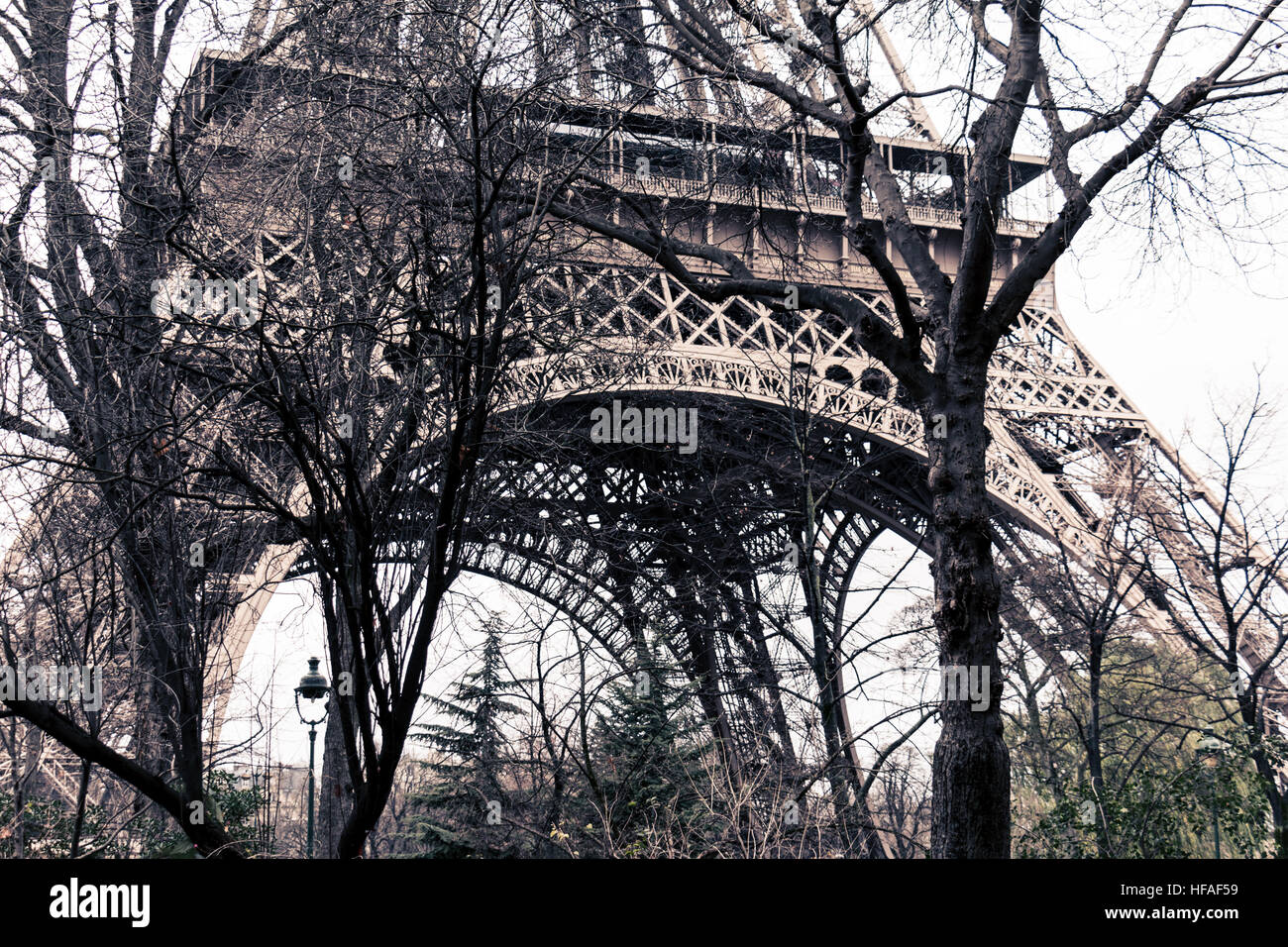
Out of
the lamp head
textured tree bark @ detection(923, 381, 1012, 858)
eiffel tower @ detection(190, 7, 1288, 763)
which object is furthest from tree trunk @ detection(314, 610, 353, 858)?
the lamp head

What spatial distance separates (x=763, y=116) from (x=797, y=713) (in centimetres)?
752

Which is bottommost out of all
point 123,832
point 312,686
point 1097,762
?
point 123,832

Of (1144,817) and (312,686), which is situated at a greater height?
(312,686)

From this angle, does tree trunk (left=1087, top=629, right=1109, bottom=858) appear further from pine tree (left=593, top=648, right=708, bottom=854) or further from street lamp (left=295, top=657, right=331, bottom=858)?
street lamp (left=295, top=657, right=331, bottom=858)

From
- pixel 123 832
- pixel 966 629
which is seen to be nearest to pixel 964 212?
pixel 966 629

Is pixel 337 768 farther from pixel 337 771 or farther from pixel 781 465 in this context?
pixel 781 465

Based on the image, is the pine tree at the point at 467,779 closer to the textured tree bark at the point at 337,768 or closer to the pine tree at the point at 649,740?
the pine tree at the point at 649,740

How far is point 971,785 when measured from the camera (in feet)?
18.1

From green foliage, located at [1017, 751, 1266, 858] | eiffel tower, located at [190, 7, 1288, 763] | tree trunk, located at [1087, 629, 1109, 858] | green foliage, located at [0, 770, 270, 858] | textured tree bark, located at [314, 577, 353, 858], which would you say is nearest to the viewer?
textured tree bark, located at [314, 577, 353, 858]

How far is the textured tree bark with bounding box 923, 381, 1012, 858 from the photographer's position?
18.0 ft

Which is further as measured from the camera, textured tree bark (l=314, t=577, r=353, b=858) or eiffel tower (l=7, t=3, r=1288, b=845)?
eiffel tower (l=7, t=3, r=1288, b=845)

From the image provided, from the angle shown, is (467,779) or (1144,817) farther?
(467,779)

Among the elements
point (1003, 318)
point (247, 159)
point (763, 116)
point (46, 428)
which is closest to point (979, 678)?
point (1003, 318)

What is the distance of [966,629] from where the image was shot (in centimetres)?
583
